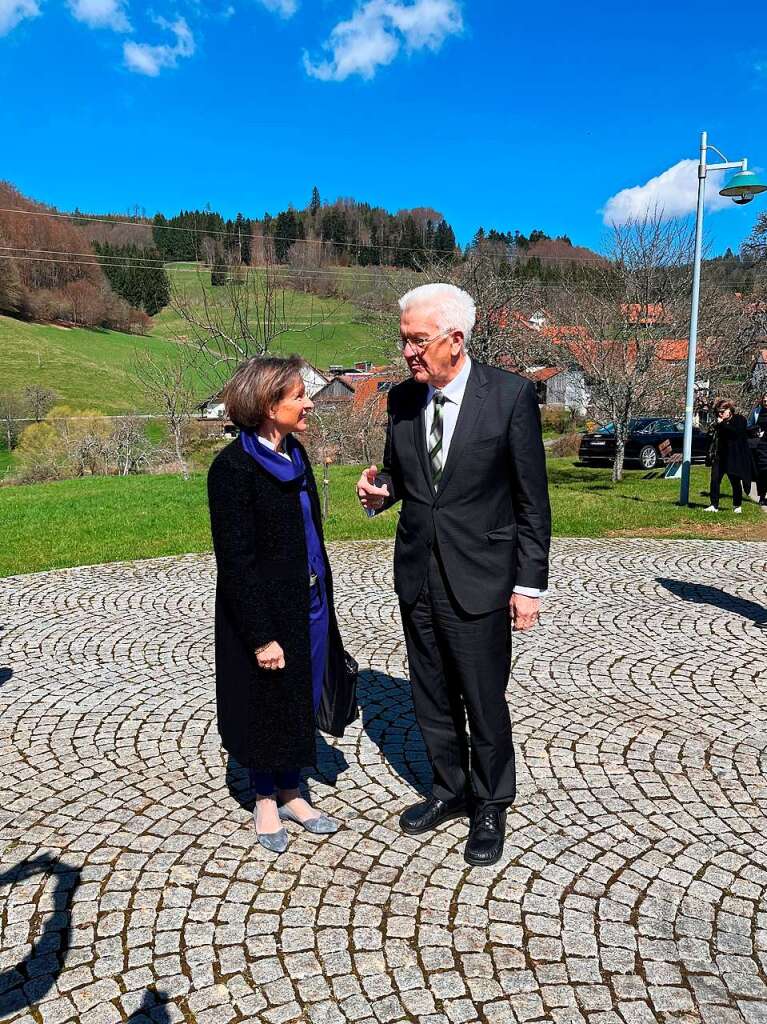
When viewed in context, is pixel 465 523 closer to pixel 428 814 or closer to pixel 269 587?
pixel 269 587

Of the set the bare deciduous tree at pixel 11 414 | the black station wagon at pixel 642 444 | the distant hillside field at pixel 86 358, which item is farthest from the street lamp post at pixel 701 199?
the bare deciduous tree at pixel 11 414

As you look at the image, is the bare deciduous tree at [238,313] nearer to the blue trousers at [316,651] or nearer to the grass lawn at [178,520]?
the grass lawn at [178,520]

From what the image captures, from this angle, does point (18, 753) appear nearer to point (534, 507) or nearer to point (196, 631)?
point (196, 631)

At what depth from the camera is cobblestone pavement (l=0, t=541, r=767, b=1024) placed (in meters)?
2.20

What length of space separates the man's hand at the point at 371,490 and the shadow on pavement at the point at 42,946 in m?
1.92

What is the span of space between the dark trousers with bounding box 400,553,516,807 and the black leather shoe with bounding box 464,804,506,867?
0.20 ft

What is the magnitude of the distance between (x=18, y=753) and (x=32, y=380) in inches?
1943

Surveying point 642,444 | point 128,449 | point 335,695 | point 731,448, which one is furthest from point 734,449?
point 128,449

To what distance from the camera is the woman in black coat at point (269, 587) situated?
2605 millimetres

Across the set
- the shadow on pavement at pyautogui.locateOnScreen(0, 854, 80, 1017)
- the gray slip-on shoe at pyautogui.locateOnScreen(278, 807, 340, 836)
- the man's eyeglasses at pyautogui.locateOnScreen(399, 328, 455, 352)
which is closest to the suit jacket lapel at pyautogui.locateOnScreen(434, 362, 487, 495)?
the man's eyeglasses at pyautogui.locateOnScreen(399, 328, 455, 352)

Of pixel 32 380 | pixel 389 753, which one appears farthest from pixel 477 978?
pixel 32 380

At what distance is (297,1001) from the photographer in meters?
2.15

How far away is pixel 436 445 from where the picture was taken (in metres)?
2.73

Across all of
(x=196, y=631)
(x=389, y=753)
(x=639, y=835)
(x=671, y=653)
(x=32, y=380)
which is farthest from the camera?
(x=32, y=380)
